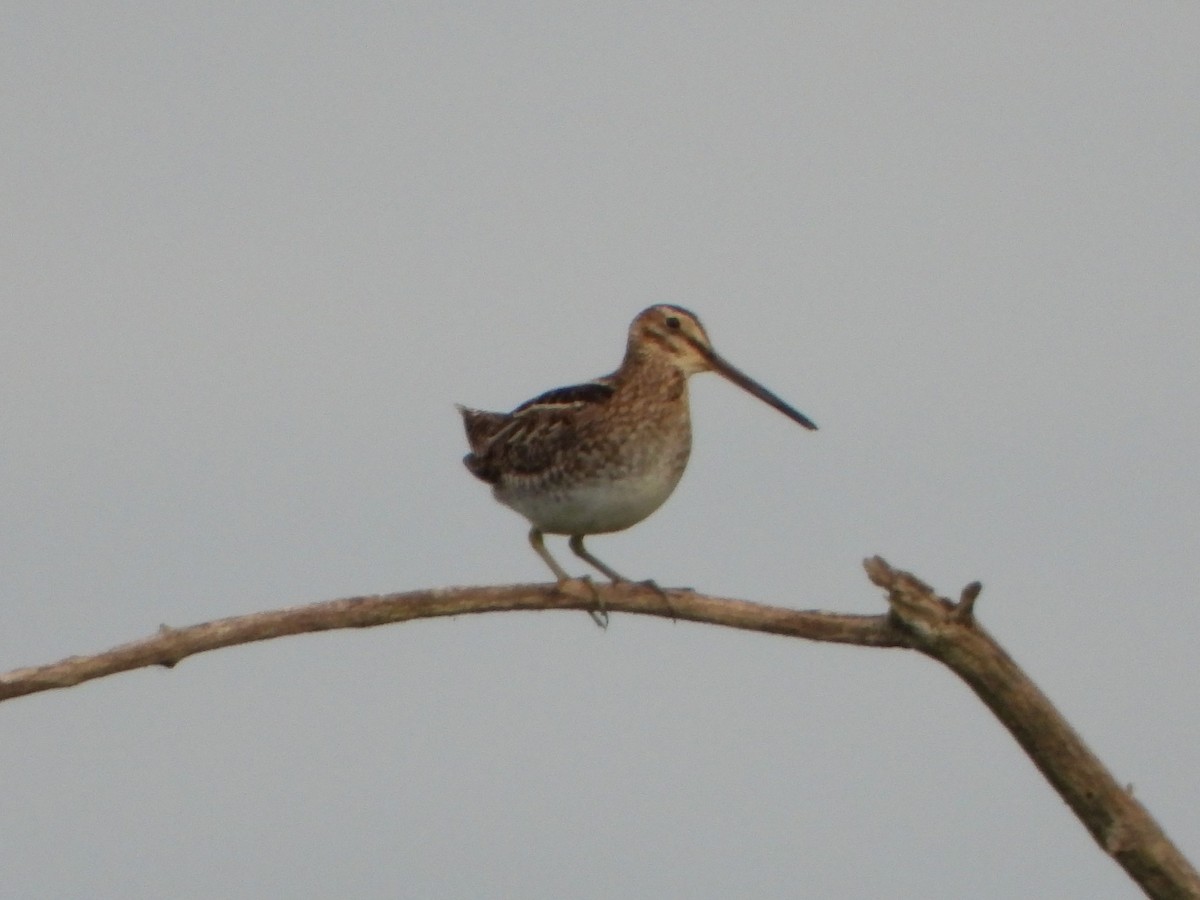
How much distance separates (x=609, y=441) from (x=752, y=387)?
57.8 inches

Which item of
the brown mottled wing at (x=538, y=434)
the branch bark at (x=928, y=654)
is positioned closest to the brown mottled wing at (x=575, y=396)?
the brown mottled wing at (x=538, y=434)

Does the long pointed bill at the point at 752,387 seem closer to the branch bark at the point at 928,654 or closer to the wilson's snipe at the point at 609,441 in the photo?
the wilson's snipe at the point at 609,441

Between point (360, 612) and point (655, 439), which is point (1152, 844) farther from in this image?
point (655, 439)

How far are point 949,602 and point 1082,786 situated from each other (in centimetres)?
98

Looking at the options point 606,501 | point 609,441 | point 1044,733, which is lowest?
point 1044,733

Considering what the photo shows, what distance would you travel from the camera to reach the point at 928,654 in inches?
422

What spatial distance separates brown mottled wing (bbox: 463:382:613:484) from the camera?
15516mm

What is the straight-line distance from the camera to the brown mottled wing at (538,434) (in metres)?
15.5

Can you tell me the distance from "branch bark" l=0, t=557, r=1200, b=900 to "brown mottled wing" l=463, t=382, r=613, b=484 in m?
3.83

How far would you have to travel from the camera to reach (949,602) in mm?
10555

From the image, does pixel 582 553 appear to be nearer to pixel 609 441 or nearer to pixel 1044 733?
pixel 609 441

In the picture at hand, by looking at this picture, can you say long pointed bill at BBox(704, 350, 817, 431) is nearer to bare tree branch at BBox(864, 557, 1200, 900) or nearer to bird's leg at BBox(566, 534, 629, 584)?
bird's leg at BBox(566, 534, 629, 584)

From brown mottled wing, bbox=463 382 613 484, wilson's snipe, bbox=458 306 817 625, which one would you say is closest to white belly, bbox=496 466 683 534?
wilson's snipe, bbox=458 306 817 625

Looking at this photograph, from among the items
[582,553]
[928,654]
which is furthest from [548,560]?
[928,654]
